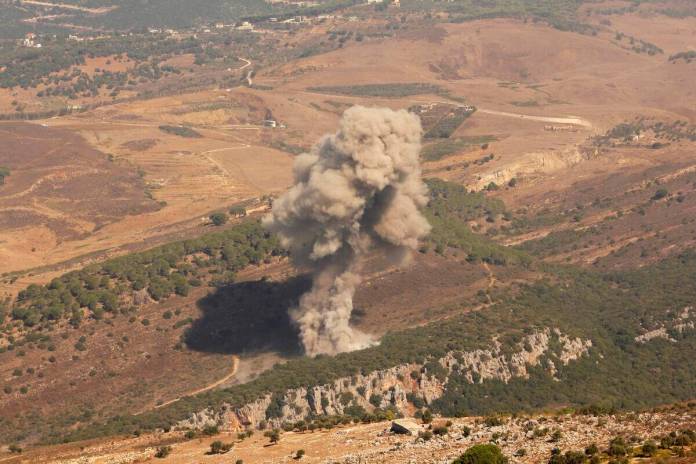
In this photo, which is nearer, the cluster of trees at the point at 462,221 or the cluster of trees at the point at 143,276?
the cluster of trees at the point at 143,276

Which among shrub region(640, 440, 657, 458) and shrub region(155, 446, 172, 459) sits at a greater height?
shrub region(640, 440, 657, 458)

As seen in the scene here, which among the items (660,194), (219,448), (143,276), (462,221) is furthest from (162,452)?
(660,194)

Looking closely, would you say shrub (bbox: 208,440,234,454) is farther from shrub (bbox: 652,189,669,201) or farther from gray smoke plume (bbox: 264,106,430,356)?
shrub (bbox: 652,189,669,201)

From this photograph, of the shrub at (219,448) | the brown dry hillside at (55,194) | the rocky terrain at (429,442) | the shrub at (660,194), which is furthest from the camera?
the shrub at (660,194)

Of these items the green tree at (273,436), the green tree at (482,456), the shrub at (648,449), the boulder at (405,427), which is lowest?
the green tree at (273,436)

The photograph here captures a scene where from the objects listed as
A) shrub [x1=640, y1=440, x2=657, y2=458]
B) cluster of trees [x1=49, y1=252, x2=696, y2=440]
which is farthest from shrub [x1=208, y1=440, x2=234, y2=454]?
shrub [x1=640, y1=440, x2=657, y2=458]

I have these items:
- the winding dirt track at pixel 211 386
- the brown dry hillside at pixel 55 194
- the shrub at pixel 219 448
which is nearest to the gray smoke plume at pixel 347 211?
the winding dirt track at pixel 211 386

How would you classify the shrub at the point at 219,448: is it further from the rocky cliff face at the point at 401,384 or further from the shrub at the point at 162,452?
the rocky cliff face at the point at 401,384
